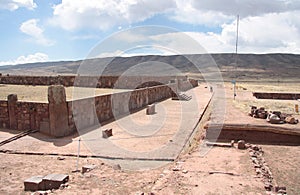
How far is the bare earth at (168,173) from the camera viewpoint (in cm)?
603

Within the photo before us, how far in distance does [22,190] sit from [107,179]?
5.81 ft

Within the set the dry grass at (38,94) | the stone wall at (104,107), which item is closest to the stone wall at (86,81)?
the dry grass at (38,94)

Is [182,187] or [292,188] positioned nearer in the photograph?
[182,187]

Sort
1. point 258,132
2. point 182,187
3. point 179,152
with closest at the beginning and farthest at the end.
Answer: point 182,187
point 179,152
point 258,132

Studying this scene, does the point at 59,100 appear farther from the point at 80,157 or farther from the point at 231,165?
the point at 231,165

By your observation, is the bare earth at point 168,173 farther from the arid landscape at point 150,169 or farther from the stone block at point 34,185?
the stone block at point 34,185

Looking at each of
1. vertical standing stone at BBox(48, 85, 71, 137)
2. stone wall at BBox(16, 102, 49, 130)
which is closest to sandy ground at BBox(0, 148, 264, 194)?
vertical standing stone at BBox(48, 85, 71, 137)

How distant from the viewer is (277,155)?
8867 mm

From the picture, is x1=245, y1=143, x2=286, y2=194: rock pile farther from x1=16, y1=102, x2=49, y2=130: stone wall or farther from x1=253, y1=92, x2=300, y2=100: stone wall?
x1=253, y1=92, x2=300, y2=100: stone wall

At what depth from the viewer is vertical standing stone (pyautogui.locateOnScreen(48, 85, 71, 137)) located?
35.7 ft

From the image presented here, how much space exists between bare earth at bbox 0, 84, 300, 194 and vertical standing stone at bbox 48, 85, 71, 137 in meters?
1.25

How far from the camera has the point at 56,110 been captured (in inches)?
429

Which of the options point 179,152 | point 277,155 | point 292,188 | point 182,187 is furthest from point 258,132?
point 182,187

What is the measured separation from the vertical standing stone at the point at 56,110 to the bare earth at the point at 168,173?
1.25 meters
